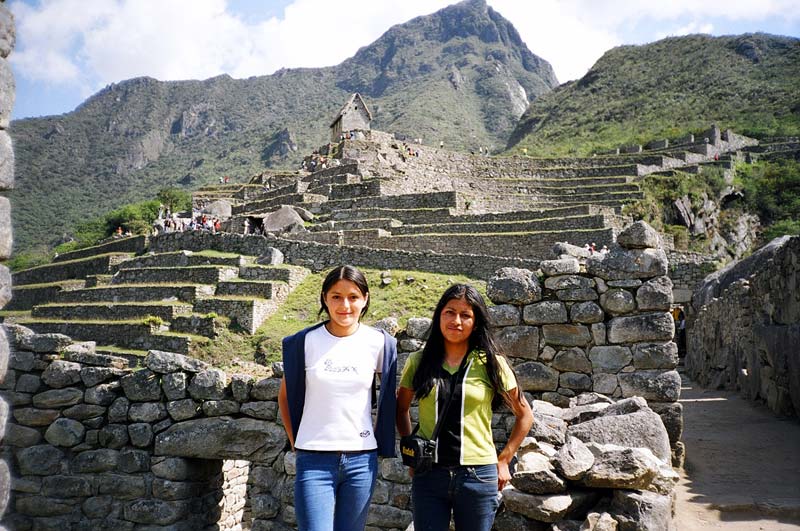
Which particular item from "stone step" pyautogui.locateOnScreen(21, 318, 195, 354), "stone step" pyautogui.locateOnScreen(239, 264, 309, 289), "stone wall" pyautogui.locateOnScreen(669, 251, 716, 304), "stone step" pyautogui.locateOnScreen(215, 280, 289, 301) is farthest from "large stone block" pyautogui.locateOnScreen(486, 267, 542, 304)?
"stone wall" pyautogui.locateOnScreen(669, 251, 716, 304)

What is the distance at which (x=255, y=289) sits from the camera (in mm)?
19766

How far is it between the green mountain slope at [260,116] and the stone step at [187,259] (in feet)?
157

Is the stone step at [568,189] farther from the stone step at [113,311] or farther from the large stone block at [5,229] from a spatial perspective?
the large stone block at [5,229]

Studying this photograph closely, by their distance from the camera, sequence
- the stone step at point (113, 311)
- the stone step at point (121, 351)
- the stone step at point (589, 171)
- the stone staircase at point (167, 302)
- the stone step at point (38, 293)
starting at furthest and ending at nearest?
the stone step at point (589, 171) < the stone step at point (38, 293) < the stone step at point (113, 311) < the stone staircase at point (167, 302) < the stone step at point (121, 351)

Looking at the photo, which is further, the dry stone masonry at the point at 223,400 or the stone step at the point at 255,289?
the stone step at the point at 255,289

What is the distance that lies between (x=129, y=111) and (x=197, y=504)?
151 metres

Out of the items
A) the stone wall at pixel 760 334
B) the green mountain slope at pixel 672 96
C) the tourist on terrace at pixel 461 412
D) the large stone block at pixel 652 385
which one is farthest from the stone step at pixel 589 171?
the tourist on terrace at pixel 461 412

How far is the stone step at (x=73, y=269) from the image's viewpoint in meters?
29.4

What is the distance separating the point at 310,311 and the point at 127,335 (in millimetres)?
5973

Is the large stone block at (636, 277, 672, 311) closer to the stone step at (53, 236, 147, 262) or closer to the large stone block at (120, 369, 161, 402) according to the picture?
the large stone block at (120, 369, 161, 402)

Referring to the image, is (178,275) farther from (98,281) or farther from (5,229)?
(5,229)

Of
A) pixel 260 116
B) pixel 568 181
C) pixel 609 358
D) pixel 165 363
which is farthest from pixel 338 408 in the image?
pixel 260 116

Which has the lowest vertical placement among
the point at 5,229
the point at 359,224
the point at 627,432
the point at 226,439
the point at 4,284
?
the point at 226,439

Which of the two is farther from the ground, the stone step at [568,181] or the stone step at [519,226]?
the stone step at [568,181]
